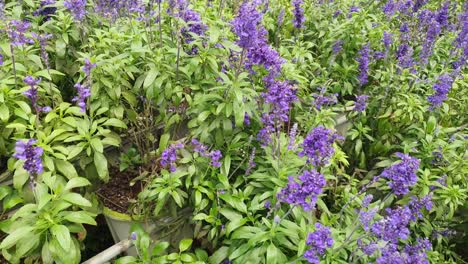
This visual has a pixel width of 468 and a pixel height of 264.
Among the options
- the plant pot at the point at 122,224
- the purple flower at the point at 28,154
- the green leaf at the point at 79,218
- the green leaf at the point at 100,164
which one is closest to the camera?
the purple flower at the point at 28,154

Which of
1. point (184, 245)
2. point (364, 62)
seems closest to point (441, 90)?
point (364, 62)

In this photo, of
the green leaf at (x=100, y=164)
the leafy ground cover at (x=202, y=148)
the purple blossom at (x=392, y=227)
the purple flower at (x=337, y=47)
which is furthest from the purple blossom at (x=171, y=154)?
the purple flower at (x=337, y=47)

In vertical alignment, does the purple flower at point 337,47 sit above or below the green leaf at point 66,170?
above

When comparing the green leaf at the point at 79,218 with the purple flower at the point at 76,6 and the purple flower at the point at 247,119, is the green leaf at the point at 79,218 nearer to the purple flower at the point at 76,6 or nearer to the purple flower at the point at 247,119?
the purple flower at the point at 247,119

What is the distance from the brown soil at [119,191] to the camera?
9.20 feet

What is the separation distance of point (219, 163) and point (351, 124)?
1775mm

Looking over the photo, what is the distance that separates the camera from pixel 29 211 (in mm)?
1997

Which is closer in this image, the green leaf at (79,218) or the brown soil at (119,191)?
the green leaf at (79,218)

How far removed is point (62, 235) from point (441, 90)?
319 cm

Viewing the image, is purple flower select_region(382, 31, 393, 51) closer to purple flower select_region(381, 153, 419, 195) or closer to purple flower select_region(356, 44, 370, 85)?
purple flower select_region(356, 44, 370, 85)

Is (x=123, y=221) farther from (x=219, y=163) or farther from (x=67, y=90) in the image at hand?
(x=67, y=90)

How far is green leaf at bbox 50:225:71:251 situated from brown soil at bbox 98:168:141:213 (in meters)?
0.77

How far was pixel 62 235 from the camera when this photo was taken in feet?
6.23

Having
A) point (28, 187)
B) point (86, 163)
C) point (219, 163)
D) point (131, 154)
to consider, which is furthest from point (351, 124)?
point (28, 187)
